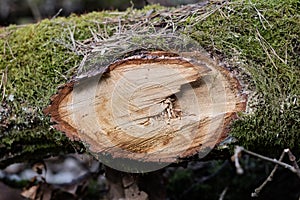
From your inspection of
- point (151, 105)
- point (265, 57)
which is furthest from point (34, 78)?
point (265, 57)

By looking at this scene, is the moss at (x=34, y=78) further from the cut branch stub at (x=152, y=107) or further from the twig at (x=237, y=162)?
the twig at (x=237, y=162)

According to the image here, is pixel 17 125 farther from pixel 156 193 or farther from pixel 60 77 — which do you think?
pixel 156 193

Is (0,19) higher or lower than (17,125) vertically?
higher

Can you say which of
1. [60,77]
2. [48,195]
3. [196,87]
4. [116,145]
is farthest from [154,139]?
[48,195]

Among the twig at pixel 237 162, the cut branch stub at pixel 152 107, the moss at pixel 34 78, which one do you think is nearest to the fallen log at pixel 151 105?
the cut branch stub at pixel 152 107

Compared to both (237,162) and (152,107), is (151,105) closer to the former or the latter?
(152,107)

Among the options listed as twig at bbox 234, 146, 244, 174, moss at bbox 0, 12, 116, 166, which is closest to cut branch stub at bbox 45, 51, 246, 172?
moss at bbox 0, 12, 116, 166

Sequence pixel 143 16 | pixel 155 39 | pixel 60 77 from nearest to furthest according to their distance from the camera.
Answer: pixel 155 39 < pixel 60 77 < pixel 143 16
